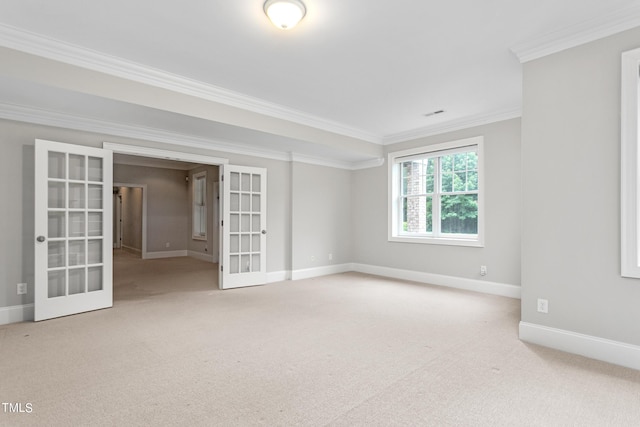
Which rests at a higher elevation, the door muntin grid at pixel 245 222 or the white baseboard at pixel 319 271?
the door muntin grid at pixel 245 222

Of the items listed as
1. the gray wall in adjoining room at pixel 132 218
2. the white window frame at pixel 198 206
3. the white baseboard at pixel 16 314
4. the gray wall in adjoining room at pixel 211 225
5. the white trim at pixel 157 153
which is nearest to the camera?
the white baseboard at pixel 16 314

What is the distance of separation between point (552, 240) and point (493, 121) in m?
2.64

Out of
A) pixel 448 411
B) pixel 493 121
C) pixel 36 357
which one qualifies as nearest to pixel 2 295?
pixel 36 357

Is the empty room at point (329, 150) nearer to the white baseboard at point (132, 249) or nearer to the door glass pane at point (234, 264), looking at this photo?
the door glass pane at point (234, 264)

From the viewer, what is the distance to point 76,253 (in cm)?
405

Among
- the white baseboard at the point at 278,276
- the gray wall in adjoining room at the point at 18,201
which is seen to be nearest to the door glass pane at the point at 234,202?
the white baseboard at the point at 278,276

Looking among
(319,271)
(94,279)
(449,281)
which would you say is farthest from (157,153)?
(449,281)

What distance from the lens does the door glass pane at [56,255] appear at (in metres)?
3.84

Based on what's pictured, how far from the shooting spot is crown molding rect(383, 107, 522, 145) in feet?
15.5

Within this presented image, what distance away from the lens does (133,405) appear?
6.61 feet

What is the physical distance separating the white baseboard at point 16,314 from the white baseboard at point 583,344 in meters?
5.34

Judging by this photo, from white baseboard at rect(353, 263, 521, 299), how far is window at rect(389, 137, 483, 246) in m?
0.59

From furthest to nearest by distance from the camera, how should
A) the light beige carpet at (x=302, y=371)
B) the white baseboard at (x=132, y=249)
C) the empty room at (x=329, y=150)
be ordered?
1. the white baseboard at (x=132, y=249)
2. the empty room at (x=329, y=150)
3. the light beige carpet at (x=302, y=371)

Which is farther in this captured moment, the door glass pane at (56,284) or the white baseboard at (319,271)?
the white baseboard at (319,271)
